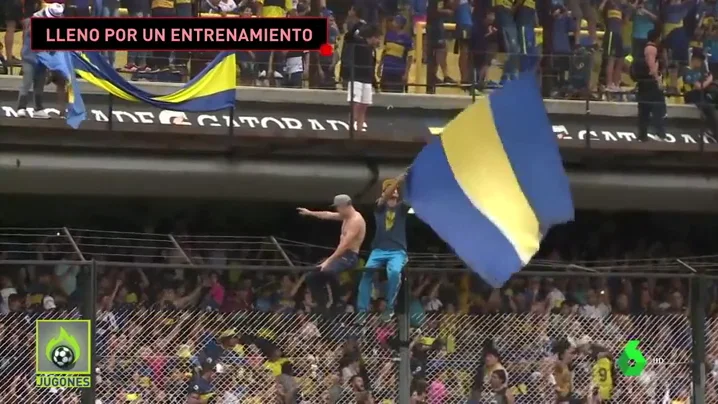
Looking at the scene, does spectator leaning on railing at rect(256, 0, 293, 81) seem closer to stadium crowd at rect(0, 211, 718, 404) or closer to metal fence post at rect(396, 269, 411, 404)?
stadium crowd at rect(0, 211, 718, 404)

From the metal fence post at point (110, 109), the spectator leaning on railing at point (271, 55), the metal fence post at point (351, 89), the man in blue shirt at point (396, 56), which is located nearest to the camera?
the metal fence post at point (110, 109)

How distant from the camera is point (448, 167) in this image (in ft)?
35.1

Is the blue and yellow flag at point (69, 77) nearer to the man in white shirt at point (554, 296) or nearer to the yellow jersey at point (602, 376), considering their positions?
the man in white shirt at point (554, 296)

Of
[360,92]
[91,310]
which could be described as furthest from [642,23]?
[91,310]

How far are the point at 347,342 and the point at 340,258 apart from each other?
707 mm

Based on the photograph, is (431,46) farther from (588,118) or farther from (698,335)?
(698,335)

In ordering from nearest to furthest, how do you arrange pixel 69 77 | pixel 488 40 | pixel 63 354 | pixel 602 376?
pixel 63 354
pixel 602 376
pixel 69 77
pixel 488 40

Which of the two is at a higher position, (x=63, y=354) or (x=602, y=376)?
(x=63, y=354)

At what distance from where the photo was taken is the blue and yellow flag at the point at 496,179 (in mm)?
10570

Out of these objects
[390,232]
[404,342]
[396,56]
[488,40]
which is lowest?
[404,342]

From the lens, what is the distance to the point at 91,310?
9.66 metres

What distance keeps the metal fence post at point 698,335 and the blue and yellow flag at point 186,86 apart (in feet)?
19.7

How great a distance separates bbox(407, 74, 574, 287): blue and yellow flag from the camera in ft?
34.7

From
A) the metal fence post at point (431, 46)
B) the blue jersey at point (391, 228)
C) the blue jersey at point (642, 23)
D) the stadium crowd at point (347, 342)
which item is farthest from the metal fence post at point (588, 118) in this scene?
the blue jersey at point (391, 228)
